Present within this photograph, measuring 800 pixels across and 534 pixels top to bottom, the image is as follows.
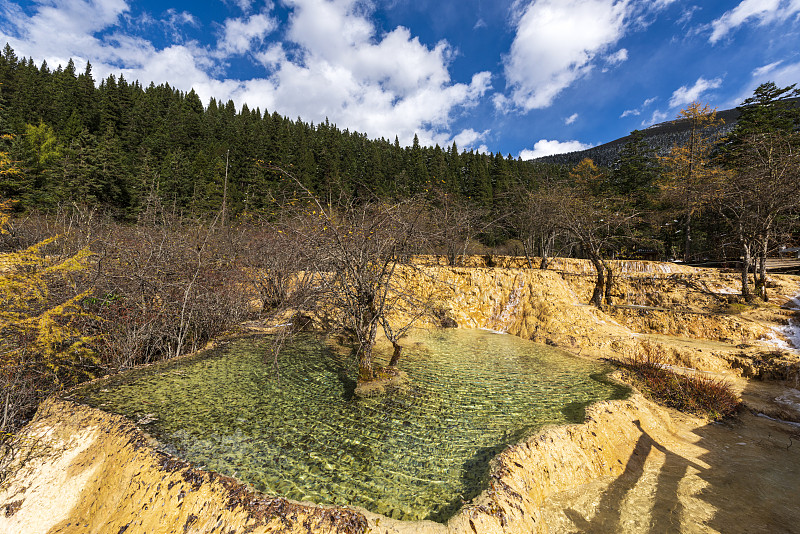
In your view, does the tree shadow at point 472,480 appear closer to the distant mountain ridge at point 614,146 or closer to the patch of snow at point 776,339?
the patch of snow at point 776,339

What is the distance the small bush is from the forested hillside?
18.8 m

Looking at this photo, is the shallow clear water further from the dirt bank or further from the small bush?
the small bush

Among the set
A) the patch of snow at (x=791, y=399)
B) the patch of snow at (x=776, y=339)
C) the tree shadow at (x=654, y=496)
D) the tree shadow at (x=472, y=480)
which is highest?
the patch of snow at (x=776, y=339)

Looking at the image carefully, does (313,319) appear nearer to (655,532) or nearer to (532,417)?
(532,417)

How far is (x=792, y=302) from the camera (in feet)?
36.1

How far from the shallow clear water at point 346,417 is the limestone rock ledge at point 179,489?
0.24 metres

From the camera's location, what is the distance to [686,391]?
6641 mm

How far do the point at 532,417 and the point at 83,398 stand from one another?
24.6 feet

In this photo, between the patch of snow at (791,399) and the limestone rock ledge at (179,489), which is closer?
the limestone rock ledge at (179,489)

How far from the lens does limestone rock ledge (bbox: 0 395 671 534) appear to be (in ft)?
9.53

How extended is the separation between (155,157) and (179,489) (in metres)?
44.4

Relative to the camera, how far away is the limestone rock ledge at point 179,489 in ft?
9.53

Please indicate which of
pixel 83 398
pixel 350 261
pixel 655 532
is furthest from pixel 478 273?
pixel 83 398

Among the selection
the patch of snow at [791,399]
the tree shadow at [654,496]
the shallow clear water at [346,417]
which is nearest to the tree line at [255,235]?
the shallow clear water at [346,417]
